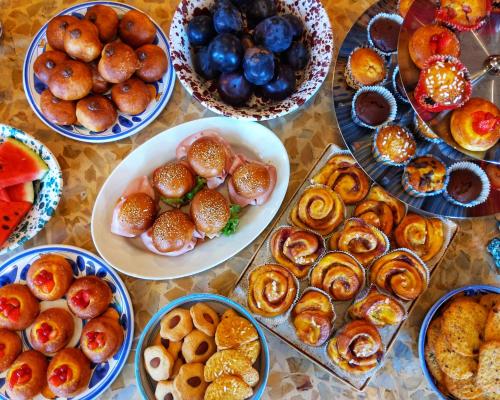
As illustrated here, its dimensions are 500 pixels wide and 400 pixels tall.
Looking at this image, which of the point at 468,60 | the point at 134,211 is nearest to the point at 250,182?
the point at 134,211

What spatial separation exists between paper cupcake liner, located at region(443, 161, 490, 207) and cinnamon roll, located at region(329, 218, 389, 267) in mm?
242

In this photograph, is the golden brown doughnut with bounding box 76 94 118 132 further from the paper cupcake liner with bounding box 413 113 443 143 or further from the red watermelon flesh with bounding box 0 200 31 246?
the paper cupcake liner with bounding box 413 113 443 143

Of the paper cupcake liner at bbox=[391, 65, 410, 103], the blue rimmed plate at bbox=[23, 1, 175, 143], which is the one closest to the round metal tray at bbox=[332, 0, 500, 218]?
the paper cupcake liner at bbox=[391, 65, 410, 103]

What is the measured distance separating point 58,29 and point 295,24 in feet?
2.52

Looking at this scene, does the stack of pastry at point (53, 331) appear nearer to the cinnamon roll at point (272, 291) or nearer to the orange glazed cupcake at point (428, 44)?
the cinnamon roll at point (272, 291)

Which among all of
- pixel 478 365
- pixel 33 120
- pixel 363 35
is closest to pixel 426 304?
pixel 478 365

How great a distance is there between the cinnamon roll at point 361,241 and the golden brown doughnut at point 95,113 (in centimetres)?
83

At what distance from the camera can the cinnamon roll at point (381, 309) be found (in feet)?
4.29

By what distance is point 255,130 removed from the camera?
1488mm

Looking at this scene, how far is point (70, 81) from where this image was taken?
1381mm

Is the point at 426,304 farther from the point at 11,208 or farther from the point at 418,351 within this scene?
the point at 11,208

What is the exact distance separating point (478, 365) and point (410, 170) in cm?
59

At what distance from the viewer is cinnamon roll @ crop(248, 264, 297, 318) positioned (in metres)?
1.33

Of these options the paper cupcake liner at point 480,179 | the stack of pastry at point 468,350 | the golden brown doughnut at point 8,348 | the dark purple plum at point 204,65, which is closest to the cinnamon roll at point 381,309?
the stack of pastry at point 468,350
